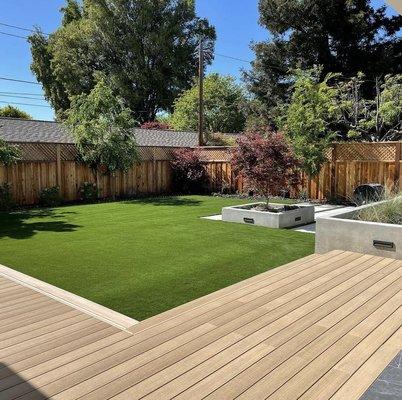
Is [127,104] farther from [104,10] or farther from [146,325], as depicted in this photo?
[146,325]

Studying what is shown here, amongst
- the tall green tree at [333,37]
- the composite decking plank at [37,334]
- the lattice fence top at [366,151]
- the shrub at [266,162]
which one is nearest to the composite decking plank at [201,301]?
the composite decking plank at [37,334]

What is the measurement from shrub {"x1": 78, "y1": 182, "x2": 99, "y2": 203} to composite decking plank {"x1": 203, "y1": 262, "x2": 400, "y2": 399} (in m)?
10.4

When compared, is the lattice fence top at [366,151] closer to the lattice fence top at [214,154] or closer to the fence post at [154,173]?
the lattice fence top at [214,154]

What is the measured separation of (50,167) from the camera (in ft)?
39.5

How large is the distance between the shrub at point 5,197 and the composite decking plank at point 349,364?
10.2 meters

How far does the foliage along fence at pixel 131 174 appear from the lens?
11.1 m

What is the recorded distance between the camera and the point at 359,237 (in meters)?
5.11

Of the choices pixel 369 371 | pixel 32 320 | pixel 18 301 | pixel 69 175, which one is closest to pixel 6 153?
pixel 69 175

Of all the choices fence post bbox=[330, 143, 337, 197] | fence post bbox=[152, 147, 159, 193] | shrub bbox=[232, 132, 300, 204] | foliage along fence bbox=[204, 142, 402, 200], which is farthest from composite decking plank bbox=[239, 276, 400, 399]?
fence post bbox=[152, 147, 159, 193]

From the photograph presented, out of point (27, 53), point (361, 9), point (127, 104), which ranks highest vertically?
point (27, 53)

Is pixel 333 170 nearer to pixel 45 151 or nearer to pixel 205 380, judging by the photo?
pixel 45 151

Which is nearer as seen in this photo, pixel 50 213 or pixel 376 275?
pixel 376 275

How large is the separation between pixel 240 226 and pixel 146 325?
5.27 metres

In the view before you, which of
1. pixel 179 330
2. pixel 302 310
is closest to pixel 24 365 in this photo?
pixel 179 330
